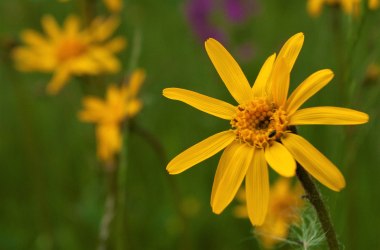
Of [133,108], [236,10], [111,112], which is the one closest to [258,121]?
[133,108]

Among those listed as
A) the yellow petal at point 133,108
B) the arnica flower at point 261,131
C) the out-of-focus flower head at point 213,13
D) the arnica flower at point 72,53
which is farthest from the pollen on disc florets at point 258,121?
the out-of-focus flower head at point 213,13

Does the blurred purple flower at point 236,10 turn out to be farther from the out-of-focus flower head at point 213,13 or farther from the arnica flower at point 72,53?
the arnica flower at point 72,53

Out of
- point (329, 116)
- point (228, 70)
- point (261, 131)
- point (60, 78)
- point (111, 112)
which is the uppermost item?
point (60, 78)

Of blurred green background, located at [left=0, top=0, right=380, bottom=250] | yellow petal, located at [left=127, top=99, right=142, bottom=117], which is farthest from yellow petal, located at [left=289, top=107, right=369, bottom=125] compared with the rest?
yellow petal, located at [left=127, top=99, right=142, bottom=117]

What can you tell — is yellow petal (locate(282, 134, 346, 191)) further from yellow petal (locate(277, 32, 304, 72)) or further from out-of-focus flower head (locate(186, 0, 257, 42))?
out-of-focus flower head (locate(186, 0, 257, 42))

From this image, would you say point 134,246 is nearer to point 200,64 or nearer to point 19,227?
point 19,227

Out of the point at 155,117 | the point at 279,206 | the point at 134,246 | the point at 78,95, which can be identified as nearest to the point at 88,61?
the point at 134,246

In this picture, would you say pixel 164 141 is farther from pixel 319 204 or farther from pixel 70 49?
pixel 319 204
